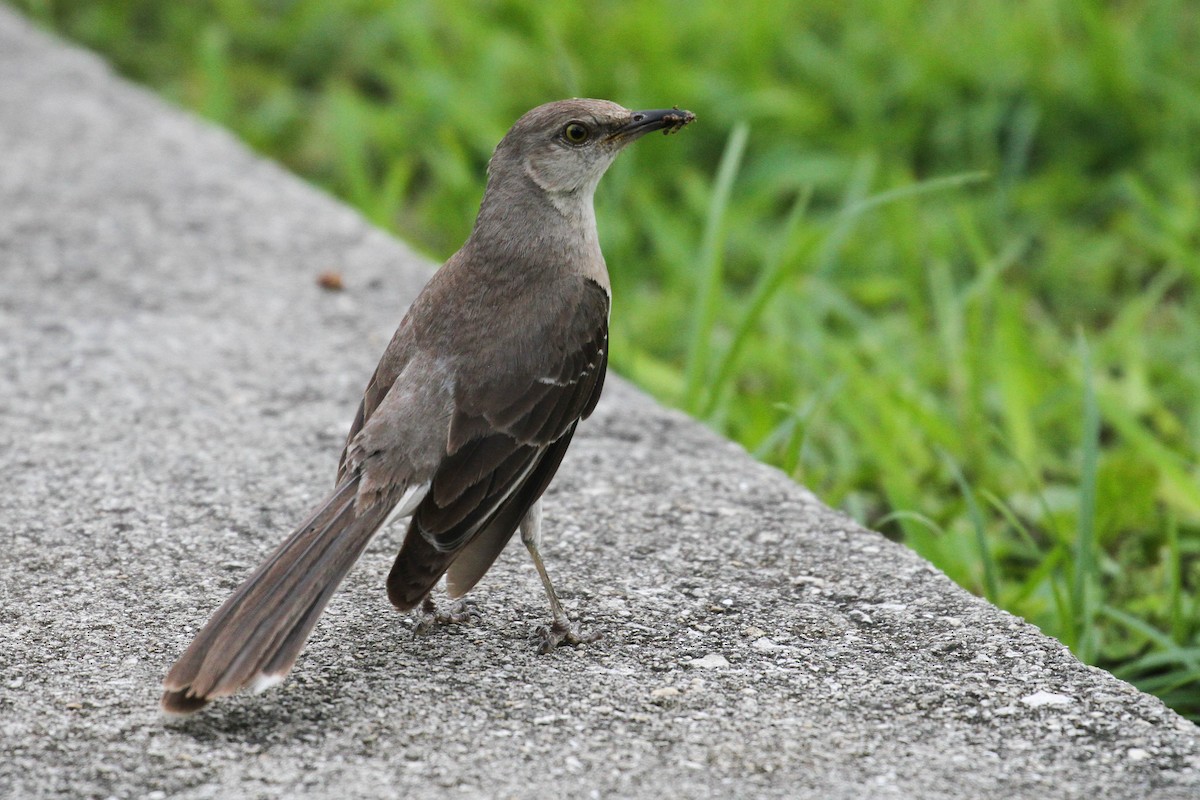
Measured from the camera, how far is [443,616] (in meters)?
3.19

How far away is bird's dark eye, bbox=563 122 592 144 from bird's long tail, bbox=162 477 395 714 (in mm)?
1184

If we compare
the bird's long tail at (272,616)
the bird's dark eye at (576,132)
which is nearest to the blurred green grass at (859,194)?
the bird's dark eye at (576,132)

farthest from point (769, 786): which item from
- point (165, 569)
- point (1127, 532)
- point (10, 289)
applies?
point (10, 289)

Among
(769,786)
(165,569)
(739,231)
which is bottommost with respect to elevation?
(165,569)

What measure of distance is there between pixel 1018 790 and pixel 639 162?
4.87 m

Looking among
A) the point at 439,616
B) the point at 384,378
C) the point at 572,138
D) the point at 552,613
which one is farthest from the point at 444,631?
the point at 572,138

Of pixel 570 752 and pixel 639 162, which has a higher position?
pixel 639 162

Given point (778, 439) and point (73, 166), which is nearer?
point (778, 439)

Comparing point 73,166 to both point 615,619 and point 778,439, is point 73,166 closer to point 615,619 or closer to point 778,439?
point 778,439

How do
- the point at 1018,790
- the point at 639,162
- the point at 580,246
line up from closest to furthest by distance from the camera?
the point at 1018,790, the point at 580,246, the point at 639,162

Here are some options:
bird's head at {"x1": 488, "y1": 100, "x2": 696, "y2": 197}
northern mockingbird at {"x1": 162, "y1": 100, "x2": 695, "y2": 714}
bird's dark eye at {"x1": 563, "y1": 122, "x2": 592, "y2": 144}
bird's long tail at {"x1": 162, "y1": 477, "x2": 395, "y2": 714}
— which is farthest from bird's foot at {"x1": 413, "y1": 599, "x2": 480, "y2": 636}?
bird's dark eye at {"x1": 563, "y1": 122, "x2": 592, "y2": 144}

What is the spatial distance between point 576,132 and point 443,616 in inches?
50.2

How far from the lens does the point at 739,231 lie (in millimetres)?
6613

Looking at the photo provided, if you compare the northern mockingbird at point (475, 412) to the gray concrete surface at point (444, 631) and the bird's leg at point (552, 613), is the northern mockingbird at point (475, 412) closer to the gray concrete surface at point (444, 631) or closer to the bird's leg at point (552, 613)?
the bird's leg at point (552, 613)
